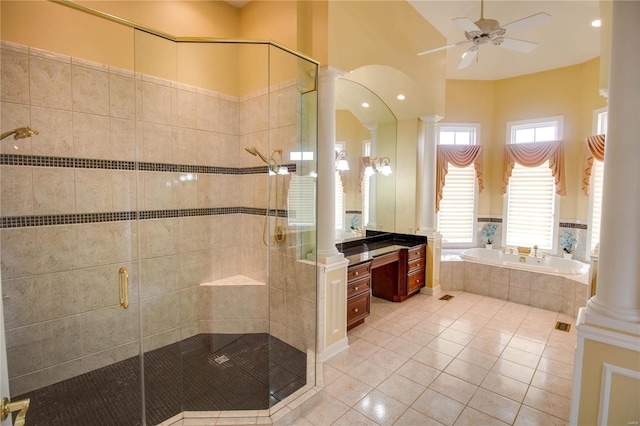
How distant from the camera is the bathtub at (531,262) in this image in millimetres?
4230

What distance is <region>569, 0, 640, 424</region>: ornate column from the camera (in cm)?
162

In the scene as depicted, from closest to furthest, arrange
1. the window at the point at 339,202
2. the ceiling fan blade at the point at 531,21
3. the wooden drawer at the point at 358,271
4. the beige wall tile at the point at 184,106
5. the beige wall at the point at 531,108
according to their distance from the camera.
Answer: the ceiling fan blade at the point at 531,21, the beige wall tile at the point at 184,106, the wooden drawer at the point at 358,271, the window at the point at 339,202, the beige wall at the point at 531,108

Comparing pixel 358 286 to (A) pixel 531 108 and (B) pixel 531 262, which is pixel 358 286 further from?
(A) pixel 531 108

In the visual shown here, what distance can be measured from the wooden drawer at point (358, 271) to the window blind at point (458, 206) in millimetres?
2742

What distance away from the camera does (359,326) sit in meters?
3.59

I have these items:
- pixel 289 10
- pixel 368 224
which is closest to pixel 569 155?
pixel 368 224

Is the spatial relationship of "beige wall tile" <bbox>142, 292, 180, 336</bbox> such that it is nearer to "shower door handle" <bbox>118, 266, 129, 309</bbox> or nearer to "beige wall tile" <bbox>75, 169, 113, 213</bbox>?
"shower door handle" <bbox>118, 266, 129, 309</bbox>

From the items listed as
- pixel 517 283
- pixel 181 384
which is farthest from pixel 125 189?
pixel 517 283

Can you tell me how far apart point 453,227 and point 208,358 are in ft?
Answer: 15.2

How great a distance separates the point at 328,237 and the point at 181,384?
65.8 inches

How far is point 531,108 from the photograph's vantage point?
532 cm

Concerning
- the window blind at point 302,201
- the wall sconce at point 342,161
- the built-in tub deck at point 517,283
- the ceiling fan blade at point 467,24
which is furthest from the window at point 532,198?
the window blind at point 302,201

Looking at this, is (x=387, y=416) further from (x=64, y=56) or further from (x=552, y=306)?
(x=64, y=56)

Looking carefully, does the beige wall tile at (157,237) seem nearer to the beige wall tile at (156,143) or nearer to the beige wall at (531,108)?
the beige wall tile at (156,143)
